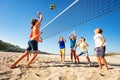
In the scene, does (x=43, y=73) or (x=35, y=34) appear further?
(x=35, y=34)

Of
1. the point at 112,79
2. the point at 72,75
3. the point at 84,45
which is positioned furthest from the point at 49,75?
the point at 84,45

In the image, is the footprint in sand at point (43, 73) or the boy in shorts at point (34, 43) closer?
the footprint in sand at point (43, 73)

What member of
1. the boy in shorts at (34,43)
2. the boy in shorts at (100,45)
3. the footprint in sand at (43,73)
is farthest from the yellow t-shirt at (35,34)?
the boy in shorts at (100,45)

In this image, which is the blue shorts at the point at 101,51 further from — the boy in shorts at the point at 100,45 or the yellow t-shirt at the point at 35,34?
the yellow t-shirt at the point at 35,34

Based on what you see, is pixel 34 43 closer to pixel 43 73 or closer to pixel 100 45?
pixel 43 73

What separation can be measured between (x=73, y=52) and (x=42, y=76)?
457 cm

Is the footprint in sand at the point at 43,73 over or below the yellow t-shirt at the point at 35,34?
below

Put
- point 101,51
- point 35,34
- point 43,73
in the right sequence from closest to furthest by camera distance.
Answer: point 43,73
point 101,51
point 35,34

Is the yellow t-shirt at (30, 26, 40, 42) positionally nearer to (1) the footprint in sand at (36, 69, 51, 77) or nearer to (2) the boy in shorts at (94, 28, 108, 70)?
(1) the footprint in sand at (36, 69, 51, 77)

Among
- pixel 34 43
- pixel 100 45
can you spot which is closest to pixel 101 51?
pixel 100 45

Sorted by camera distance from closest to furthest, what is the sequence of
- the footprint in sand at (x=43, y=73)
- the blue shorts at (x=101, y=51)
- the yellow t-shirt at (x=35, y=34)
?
the footprint in sand at (x=43, y=73)
the blue shorts at (x=101, y=51)
the yellow t-shirt at (x=35, y=34)

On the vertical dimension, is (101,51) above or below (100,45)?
below

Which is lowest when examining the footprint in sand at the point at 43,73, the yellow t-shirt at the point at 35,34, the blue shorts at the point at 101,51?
the footprint in sand at the point at 43,73

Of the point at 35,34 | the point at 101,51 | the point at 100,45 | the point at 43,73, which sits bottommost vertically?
the point at 43,73
